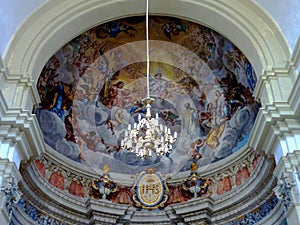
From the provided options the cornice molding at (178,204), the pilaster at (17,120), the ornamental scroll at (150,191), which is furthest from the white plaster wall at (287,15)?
the pilaster at (17,120)

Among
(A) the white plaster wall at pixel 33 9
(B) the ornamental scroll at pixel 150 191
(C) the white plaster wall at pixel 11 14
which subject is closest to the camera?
(A) the white plaster wall at pixel 33 9

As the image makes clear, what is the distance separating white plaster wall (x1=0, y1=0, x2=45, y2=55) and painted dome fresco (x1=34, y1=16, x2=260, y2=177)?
1.41 metres

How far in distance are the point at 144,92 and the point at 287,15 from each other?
5.03 meters

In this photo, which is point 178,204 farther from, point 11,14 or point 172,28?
point 11,14

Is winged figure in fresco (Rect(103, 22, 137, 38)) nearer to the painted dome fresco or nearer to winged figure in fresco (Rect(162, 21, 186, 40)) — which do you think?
the painted dome fresco

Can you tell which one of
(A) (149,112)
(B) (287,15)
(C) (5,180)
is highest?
(B) (287,15)

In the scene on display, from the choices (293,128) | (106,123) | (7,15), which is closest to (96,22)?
(7,15)

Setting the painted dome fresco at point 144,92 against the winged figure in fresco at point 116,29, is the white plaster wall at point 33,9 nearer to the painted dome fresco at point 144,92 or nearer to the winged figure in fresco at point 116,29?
the painted dome fresco at point 144,92

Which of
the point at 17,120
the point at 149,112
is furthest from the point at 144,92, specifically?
the point at 17,120

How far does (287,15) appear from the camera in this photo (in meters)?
8.85

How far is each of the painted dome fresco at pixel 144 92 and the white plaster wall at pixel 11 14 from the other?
1.41 meters

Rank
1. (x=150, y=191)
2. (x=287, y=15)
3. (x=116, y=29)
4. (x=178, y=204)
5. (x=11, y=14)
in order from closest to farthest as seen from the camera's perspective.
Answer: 1. (x=287, y=15)
2. (x=11, y=14)
3. (x=116, y=29)
4. (x=178, y=204)
5. (x=150, y=191)

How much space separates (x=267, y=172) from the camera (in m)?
9.39

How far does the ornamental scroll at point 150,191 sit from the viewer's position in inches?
463
